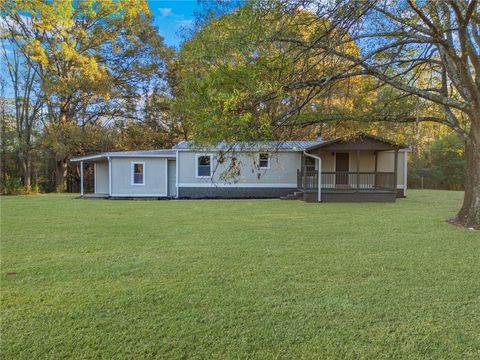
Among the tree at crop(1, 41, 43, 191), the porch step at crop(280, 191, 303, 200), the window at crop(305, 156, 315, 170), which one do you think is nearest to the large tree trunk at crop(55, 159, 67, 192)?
the tree at crop(1, 41, 43, 191)

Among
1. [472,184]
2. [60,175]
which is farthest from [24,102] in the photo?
[472,184]

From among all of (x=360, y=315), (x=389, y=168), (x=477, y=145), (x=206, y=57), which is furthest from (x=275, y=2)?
(x=389, y=168)

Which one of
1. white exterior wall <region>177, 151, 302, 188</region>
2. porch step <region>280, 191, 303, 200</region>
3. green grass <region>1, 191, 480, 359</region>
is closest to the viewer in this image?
green grass <region>1, 191, 480, 359</region>

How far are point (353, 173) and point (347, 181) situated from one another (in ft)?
4.92

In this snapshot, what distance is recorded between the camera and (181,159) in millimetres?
17266

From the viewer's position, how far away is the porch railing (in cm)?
1552

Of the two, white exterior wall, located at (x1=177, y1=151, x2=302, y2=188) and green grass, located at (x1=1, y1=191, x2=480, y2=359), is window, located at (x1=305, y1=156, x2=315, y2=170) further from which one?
green grass, located at (x1=1, y1=191, x2=480, y2=359)

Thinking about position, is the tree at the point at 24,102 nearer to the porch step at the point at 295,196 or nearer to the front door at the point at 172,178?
the front door at the point at 172,178

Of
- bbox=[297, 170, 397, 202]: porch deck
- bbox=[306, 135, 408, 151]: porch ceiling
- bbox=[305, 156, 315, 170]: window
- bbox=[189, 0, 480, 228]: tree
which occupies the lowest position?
bbox=[297, 170, 397, 202]: porch deck

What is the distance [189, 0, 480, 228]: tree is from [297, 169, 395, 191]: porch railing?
4.21 m

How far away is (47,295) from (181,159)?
44.7 ft

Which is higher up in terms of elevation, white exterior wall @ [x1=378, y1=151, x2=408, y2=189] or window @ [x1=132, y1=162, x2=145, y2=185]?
white exterior wall @ [x1=378, y1=151, x2=408, y2=189]

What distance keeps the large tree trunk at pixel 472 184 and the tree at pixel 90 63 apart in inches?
740

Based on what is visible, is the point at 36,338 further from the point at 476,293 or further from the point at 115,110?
the point at 115,110
